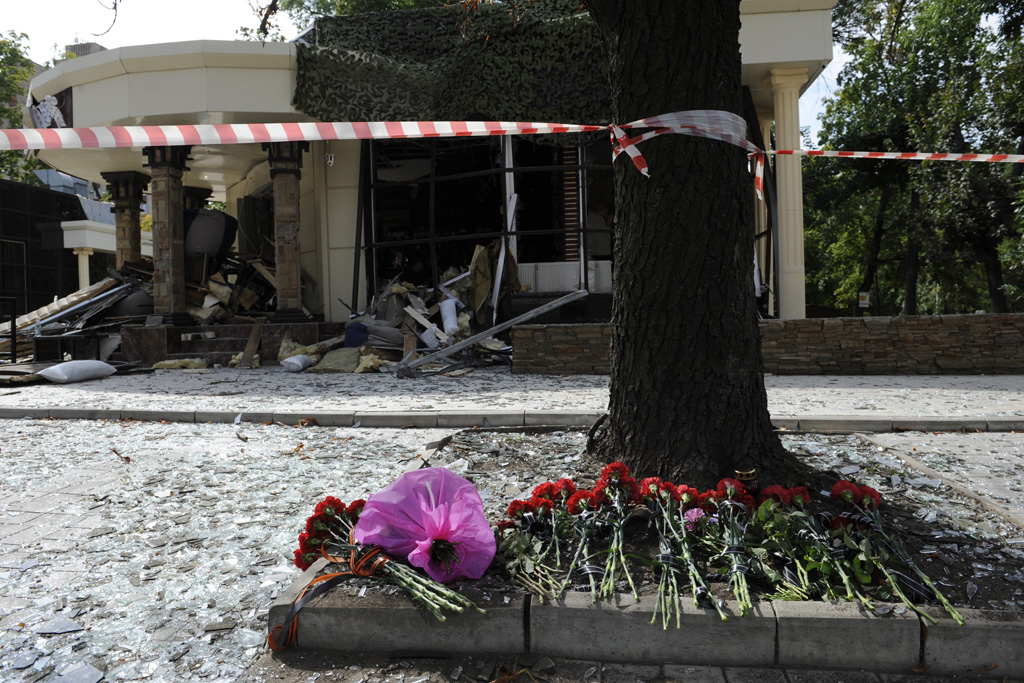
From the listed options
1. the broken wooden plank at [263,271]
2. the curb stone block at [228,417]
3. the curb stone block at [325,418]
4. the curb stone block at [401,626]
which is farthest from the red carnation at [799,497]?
the broken wooden plank at [263,271]

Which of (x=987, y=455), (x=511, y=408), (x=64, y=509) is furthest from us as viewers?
(x=511, y=408)

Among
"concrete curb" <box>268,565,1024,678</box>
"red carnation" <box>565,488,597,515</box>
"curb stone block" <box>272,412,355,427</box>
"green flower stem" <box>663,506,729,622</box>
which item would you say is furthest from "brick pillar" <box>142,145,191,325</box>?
"green flower stem" <box>663,506,729,622</box>

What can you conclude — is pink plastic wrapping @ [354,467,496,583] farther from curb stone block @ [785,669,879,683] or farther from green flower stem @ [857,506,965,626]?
green flower stem @ [857,506,965,626]

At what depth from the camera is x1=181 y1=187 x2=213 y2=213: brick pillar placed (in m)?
18.5

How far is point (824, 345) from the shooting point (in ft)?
32.9

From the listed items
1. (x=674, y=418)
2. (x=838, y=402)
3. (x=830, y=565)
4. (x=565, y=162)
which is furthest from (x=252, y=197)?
A: (x=830, y=565)

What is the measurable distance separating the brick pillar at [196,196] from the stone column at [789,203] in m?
13.8

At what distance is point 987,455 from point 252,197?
1708 centimetres

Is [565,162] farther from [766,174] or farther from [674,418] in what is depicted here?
[674,418]

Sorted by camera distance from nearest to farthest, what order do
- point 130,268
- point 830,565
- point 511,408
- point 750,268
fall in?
point 830,565 < point 750,268 < point 511,408 < point 130,268

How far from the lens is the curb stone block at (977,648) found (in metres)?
2.31

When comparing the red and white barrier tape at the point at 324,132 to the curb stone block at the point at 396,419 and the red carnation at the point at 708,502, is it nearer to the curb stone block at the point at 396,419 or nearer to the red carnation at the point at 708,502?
the red carnation at the point at 708,502

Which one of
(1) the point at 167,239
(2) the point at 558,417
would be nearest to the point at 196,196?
(1) the point at 167,239

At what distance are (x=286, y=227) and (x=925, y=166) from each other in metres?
19.1
